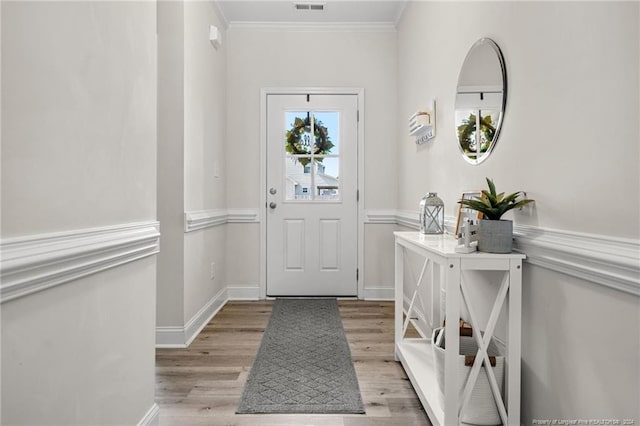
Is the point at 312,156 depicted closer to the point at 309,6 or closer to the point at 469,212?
the point at 309,6

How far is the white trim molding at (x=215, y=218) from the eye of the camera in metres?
2.61

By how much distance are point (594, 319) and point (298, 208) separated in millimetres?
2812

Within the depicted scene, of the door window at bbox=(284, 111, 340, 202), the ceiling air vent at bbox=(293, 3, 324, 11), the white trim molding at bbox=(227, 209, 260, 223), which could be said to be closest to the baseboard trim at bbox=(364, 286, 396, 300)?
the door window at bbox=(284, 111, 340, 202)

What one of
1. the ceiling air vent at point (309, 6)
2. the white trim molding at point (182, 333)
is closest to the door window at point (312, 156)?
the ceiling air vent at point (309, 6)

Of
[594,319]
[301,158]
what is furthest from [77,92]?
[301,158]

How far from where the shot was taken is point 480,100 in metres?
1.83

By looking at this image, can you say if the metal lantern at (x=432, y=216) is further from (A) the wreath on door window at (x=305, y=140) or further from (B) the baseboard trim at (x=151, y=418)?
(A) the wreath on door window at (x=305, y=140)

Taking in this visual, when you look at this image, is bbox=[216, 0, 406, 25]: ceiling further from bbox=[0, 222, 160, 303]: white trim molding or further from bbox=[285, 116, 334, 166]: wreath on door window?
bbox=[0, 222, 160, 303]: white trim molding

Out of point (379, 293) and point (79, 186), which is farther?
point (379, 293)

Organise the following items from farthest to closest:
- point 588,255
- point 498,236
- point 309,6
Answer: point 309,6
point 498,236
point 588,255

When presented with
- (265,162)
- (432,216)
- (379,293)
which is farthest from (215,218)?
(432,216)

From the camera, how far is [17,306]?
2.72 ft

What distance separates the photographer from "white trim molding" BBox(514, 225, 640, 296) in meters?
0.96

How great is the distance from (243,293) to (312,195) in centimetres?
109
